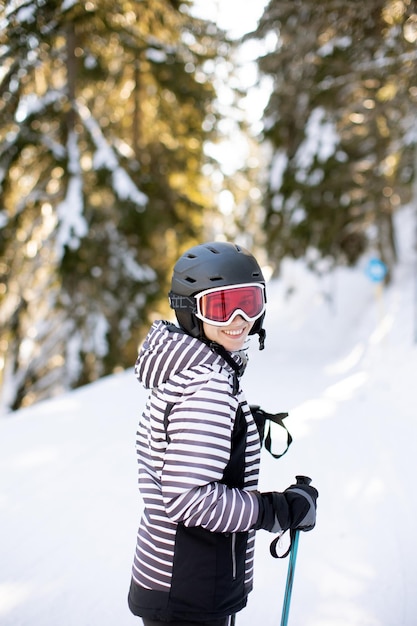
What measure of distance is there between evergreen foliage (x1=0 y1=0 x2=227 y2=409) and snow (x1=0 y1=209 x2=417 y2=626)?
7.75 ft

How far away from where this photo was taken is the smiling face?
2059 millimetres

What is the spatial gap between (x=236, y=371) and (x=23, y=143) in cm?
918

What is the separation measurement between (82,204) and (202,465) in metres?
9.02

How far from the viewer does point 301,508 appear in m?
1.97

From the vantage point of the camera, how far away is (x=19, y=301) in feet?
35.1

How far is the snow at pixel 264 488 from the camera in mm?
3533

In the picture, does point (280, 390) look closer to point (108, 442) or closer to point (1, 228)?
point (108, 442)

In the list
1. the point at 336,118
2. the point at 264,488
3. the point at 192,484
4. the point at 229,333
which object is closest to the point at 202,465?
the point at 192,484

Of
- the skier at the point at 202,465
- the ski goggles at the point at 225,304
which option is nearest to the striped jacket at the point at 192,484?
the skier at the point at 202,465

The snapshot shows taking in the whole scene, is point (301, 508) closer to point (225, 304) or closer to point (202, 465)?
point (202, 465)

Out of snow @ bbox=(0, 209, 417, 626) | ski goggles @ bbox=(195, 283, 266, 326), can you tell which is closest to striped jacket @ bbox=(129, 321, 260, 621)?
ski goggles @ bbox=(195, 283, 266, 326)

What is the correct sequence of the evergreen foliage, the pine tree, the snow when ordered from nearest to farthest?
the snow
the pine tree
the evergreen foliage

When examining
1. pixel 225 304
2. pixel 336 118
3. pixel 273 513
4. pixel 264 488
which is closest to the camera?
pixel 273 513

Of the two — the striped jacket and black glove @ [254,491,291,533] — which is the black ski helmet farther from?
black glove @ [254,491,291,533]
